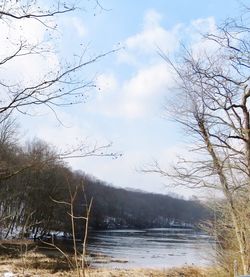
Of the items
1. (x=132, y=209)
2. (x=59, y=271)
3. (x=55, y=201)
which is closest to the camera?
(x=55, y=201)

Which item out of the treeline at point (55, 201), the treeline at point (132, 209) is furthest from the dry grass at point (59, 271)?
the treeline at point (132, 209)

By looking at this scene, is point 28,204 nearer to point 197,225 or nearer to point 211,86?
point 197,225

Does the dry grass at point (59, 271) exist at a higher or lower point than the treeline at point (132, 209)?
lower

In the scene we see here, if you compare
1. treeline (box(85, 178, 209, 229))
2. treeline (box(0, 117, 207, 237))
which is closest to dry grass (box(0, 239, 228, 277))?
treeline (box(0, 117, 207, 237))

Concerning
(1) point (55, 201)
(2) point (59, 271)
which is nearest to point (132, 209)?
(2) point (59, 271)

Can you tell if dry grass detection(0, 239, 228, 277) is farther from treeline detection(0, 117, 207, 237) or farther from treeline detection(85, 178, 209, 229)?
treeline detection(85, 178, 209, 229)

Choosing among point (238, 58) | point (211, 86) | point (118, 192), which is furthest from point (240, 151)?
point (118, 192)

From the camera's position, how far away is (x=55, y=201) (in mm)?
5477

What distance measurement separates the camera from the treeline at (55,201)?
624 centimetres

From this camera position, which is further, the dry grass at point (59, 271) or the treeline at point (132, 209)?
the treeline at point (132, 209)

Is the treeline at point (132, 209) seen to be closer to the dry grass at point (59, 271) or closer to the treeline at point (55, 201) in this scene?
the treeline at point (55, 201)

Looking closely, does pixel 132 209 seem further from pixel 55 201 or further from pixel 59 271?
pixel 55 201

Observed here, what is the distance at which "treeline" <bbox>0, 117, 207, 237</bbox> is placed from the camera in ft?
→ 20.5

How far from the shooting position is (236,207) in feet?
43.3
